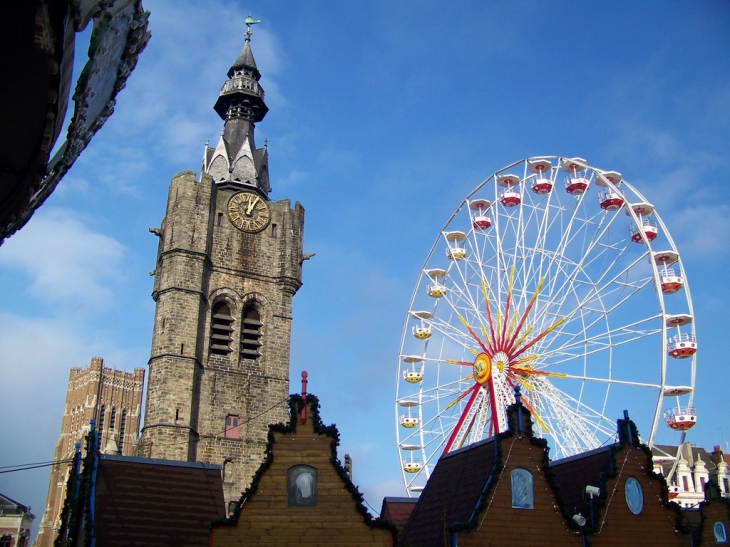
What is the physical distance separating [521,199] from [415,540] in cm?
1959

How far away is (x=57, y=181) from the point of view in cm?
1330

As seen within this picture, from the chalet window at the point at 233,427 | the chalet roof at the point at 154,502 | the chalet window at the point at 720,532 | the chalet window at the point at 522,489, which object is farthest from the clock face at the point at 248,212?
the chalet window at the point at 720,532

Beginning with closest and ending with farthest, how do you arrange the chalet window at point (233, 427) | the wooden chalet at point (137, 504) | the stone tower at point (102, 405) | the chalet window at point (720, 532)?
1. the wooden chalet at point (137, 504)
2. the chalet window at point (720, 532)
3. the chalet window at point (233, 427)
4. the stone tower at point (102, 405)

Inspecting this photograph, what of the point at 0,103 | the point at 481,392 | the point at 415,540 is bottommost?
the point at 415,540

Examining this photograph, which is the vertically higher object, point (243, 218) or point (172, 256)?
point (243, 218)

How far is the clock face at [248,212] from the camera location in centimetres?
4206

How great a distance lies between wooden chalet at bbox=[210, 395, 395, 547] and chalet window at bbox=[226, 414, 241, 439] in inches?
722

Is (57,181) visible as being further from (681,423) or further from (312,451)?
(681,423)

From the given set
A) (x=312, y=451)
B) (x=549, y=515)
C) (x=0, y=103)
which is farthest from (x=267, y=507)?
(x=0, y=103)

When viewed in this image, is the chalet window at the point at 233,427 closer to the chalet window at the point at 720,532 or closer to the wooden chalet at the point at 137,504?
the wooden chalet at the point at 137,504

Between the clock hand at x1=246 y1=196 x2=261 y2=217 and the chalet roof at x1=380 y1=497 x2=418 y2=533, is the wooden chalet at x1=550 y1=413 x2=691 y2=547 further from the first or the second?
the clock hand at x1=246 y1=196 x2=261 y2=217

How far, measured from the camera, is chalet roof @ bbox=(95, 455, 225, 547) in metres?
19.7

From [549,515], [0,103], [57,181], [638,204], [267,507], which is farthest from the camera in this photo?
[638,204]

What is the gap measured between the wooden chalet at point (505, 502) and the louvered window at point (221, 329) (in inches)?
750
